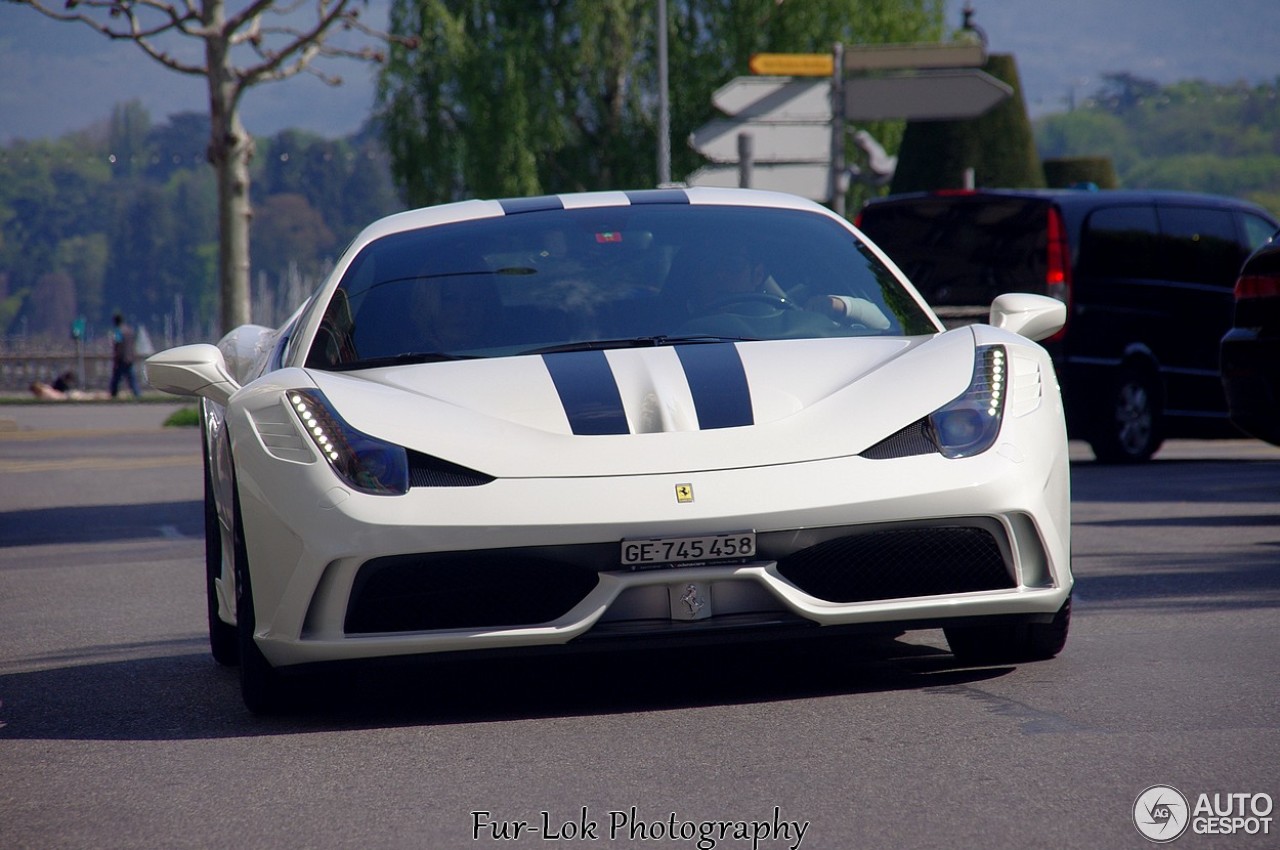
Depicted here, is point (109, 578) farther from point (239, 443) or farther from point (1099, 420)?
point (1099, 420)

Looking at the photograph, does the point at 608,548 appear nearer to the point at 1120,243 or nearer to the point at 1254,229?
the point at 1120,243

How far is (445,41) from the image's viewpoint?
37344 millimetres

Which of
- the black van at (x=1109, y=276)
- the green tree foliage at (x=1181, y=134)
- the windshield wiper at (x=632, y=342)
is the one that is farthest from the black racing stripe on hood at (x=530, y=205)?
the green tree foliage at (x=1181, y=134)

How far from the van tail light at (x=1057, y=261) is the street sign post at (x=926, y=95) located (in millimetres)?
1927

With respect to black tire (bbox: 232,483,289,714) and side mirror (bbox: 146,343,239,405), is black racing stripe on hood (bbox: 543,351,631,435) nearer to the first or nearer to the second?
black tire (bbox: 232,483,289,714)

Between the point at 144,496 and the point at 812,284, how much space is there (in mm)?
9633

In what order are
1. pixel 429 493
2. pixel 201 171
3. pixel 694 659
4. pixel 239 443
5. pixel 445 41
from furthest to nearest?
pixel 201 171 < pixel 445 41 < pixel 694 659 < pixel 239 443 < pixel 429 493

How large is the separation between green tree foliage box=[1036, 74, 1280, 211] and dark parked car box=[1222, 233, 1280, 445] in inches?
5073

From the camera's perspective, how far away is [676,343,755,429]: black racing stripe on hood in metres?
4.88

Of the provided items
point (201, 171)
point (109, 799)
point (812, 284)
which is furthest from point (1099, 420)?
Answer: point (201, 171)

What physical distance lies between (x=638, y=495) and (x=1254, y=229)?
11.3 m

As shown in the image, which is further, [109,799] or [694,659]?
[694,659]

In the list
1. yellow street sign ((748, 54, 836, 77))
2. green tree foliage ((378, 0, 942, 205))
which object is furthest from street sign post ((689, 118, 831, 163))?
green tree foliage ((378, 0, 942, 205))

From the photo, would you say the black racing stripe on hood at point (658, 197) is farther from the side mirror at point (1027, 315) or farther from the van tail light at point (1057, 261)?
the van tail light at point (1057, 261)
